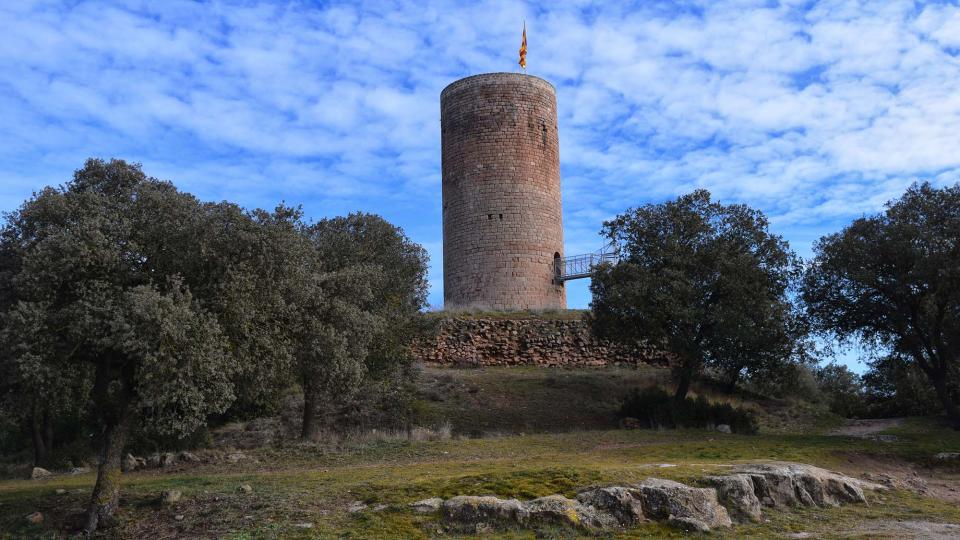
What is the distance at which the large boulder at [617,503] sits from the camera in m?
10.8

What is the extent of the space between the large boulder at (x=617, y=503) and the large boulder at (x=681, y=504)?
0.15 m

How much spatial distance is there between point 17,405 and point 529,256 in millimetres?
20971

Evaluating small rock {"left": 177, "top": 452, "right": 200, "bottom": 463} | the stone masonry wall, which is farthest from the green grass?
the stone masonry wall

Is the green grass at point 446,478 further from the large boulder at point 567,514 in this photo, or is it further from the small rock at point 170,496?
the large boulder at point 567,514

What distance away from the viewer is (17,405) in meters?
14.6

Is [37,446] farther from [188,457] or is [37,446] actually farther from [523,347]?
[523,347]

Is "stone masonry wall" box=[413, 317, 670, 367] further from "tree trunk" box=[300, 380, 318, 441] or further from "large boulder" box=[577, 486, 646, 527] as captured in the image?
"large boulder" box=[577, 486, 646, 527]

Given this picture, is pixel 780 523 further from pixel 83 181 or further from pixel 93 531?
pixel 83 181

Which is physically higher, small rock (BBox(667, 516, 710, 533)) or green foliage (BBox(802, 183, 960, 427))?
green foliage (BBox(802, 183, 960, 427))

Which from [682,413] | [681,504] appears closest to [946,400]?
[682,413]

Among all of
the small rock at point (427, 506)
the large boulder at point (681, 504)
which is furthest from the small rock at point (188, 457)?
the large boulder at point (681, 504)

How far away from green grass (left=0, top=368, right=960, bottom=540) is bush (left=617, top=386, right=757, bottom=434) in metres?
0.83

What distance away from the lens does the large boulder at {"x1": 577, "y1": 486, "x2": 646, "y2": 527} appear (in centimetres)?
Answer: 1080

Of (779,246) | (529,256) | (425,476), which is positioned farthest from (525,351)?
(425,476)
